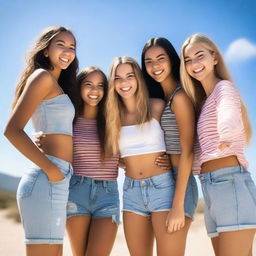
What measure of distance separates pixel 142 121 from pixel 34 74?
1417 millimetres

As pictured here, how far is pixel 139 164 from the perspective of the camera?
13.8 feet

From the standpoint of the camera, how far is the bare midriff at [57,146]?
12.1 ft

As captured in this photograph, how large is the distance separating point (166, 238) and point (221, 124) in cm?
144

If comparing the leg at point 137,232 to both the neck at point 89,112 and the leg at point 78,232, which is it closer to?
the leg at point 78,232

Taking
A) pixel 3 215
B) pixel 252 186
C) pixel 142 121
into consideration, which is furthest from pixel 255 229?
pixel 3 215

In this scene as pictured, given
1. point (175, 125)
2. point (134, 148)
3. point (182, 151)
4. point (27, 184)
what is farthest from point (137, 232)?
point (27, 184)

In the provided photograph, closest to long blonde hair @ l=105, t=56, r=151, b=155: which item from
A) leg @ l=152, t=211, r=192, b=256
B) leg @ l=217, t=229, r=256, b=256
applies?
leg @ l=152, t=211, r=192, b=256

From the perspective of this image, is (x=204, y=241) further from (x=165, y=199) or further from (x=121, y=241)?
(x=165, y=199)

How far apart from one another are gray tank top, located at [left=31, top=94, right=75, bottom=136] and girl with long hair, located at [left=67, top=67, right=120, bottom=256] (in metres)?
0.90

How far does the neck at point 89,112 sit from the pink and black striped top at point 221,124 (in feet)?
5.63

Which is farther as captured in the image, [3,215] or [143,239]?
[3,215]

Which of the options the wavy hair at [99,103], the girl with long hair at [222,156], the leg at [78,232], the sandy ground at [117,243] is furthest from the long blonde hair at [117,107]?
the sandy ground at [117,243]

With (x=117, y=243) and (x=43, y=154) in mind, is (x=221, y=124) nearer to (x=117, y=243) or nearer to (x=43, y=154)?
(x=43, y=154)

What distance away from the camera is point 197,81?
434 centimetres
